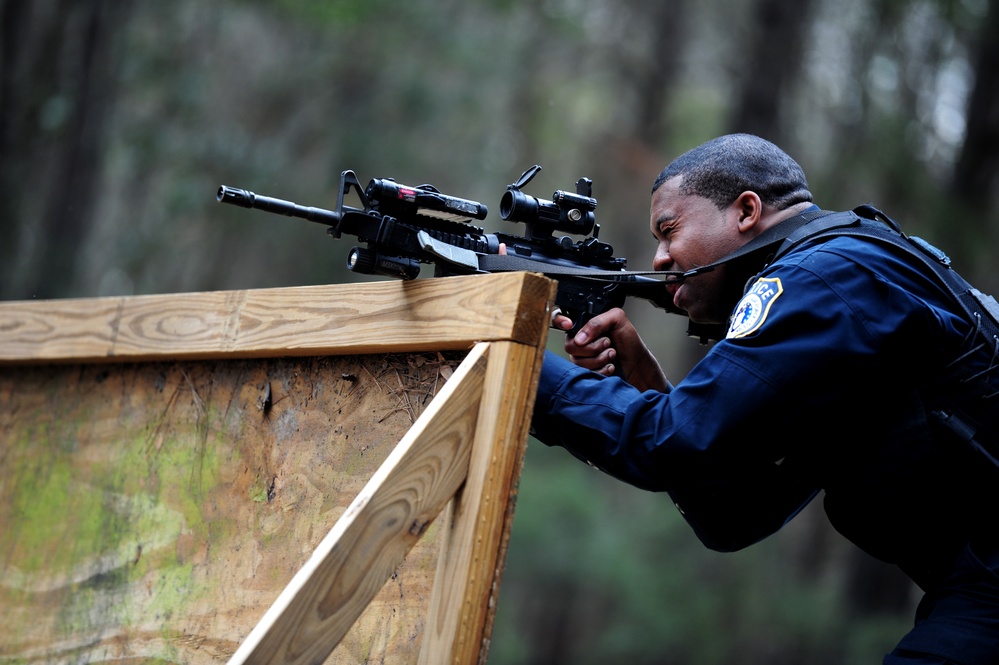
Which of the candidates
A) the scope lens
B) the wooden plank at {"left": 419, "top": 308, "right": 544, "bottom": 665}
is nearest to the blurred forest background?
the scope lens

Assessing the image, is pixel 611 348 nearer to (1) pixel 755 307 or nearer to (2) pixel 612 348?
(2) pixel 612 348

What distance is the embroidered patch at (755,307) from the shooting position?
2596 millimetres

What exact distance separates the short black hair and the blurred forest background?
7727 millimetres

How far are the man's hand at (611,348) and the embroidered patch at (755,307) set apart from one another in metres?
0.70

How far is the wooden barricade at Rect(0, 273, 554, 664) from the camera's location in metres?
2.42

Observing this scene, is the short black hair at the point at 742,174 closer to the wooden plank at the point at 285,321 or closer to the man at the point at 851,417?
the man at the point at 851,417

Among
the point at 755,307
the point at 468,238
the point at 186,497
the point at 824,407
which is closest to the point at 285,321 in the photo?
the point at 468,238

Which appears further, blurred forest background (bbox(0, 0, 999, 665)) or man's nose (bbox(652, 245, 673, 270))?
blurred forest background (bbox(0, 0, 999, 665))

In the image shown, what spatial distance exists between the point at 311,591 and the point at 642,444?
2.91 feet

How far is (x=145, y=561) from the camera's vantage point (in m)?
3.46

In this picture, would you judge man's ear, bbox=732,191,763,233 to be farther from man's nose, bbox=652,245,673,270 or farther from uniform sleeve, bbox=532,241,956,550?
uniform sleeve, bbox=532,241,956,550

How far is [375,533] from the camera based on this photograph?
2379 mm

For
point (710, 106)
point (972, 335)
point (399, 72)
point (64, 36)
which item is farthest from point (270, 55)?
point (972, 335)

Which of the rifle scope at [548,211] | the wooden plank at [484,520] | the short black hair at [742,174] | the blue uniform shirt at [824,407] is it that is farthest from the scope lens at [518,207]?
the wooden plank at [484,520]
